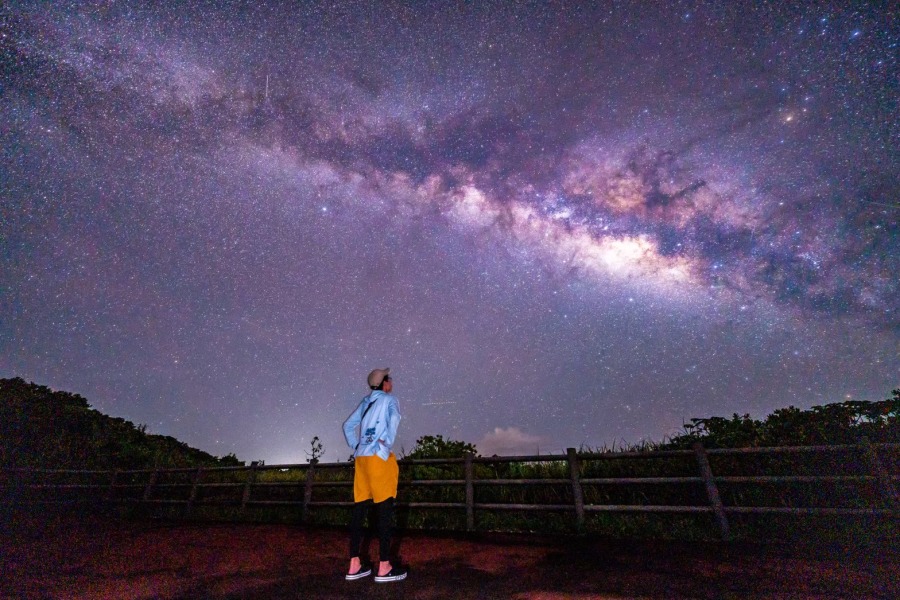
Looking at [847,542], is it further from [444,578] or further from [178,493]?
[178,493]

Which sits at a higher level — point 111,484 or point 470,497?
point 111,484

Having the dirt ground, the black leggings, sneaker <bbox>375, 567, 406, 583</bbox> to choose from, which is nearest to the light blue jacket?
the black leggings

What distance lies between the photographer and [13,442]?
12516mm

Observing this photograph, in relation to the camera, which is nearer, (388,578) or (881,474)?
(388,578)

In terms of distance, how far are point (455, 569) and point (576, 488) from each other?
9.12 feet

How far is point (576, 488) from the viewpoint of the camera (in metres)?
6.38

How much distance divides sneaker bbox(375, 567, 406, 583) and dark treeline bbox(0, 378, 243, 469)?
1286 centimetres

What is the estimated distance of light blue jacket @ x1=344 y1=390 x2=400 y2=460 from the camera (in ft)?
13.6

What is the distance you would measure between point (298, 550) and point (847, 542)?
660 cm

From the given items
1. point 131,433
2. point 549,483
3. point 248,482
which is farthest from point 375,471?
point 131,433

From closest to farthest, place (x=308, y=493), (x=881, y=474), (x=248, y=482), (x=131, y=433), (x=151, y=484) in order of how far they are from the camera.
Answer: (x=881, y=474) < (x=308, y=493) < (x=248, y=482) < (x=151, y=484) < (x=131, y=433)

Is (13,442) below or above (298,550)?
above

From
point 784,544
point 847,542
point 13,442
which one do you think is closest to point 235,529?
point 784,544

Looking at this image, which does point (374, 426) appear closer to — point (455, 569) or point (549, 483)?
point (455, 569)
